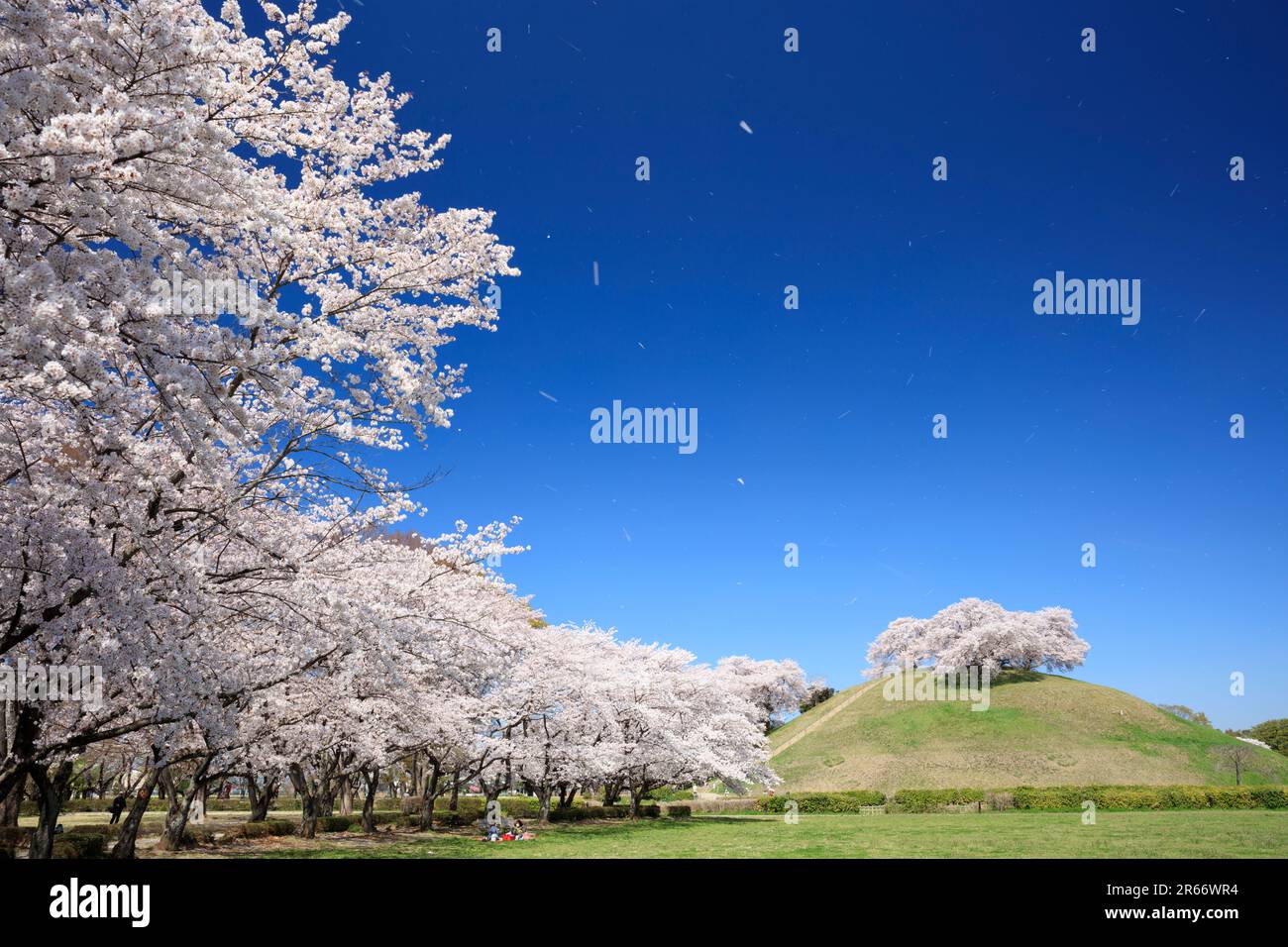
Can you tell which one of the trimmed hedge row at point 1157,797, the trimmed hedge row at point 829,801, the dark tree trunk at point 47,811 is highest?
the dark tree trunk at point 47,811

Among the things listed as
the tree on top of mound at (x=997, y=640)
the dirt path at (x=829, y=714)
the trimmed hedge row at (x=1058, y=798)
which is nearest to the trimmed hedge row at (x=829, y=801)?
the trimmed hedge row at (x=1058, y=798)

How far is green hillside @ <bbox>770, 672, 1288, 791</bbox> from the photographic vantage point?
64.9 m

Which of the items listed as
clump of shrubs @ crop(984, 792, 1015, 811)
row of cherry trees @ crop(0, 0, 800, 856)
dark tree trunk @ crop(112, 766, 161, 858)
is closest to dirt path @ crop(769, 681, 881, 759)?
clump of shrubs @ crop(984, 792, 1015, 811)

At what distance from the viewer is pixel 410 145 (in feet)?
41.4

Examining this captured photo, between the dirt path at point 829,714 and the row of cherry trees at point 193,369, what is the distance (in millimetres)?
72408

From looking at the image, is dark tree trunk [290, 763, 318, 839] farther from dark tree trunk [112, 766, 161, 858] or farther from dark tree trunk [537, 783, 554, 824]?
dark tree trunk [537, 783, 554, 824]

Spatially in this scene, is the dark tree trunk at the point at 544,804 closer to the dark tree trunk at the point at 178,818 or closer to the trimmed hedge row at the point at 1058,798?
the dark tree trunk at the point at 178,818

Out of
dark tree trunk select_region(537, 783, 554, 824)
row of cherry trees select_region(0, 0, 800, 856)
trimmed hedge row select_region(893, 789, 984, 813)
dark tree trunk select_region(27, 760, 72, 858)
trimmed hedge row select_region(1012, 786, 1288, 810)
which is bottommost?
trimmed hedge row select_region(893, 789, 984, 813)

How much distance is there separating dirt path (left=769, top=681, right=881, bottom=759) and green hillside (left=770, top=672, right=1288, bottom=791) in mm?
275

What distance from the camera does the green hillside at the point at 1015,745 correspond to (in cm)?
6488
